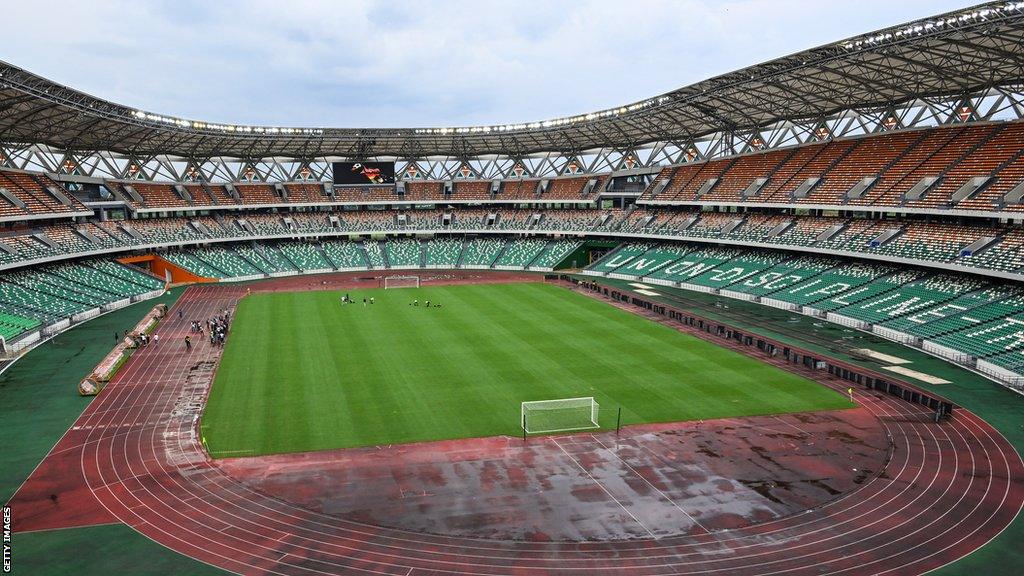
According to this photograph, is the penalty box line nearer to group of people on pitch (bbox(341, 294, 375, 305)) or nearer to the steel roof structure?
the steel roof structure

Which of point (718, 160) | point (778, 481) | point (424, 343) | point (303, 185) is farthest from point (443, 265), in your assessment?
point (778, 481)

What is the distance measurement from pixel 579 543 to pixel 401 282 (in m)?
54.3

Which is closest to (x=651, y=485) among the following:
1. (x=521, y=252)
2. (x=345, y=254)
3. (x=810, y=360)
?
(x=810, y=360)

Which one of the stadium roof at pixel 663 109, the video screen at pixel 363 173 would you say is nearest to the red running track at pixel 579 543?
the stadium roof at pixel 663 109

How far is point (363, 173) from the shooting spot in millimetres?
92250

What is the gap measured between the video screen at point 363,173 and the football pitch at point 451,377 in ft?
139

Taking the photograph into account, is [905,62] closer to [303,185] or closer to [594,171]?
[594,171]

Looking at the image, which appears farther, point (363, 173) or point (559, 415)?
point (363, 173)

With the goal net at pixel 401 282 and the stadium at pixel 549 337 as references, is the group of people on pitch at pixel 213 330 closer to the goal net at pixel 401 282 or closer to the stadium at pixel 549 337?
the stadium at pixel 549 337

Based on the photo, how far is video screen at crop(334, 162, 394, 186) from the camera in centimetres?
9125

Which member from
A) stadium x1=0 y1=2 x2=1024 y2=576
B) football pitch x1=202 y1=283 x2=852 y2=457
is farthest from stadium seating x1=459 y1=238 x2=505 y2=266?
football pitch x1=202 y1=283 x2=852 y2=457

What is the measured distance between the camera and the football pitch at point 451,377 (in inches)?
1087

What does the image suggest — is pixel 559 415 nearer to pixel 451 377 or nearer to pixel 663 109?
pixel 451 377

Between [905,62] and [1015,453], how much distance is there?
31.4m
